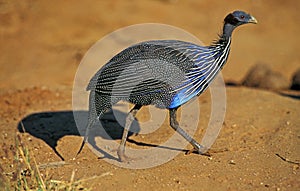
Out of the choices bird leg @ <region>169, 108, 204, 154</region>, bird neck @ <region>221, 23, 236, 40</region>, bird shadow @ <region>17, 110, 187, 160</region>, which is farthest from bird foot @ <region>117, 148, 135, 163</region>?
bird neck @ <region>221, 23, 236, 40</region>

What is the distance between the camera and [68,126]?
5672mm

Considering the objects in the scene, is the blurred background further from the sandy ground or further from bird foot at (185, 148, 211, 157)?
bird foot at (185, 148, 211, 157)

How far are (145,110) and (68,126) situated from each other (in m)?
0.93

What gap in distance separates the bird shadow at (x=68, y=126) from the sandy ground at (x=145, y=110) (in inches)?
0.8

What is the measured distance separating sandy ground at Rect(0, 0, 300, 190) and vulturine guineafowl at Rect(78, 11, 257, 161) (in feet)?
1.95

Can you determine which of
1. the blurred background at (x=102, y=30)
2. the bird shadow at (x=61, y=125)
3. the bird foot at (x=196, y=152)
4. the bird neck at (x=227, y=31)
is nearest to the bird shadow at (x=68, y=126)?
the bird shadow at (x=61, y=125)

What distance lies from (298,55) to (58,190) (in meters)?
6.34

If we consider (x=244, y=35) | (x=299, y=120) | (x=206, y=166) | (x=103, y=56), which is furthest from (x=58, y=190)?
(x=244, y=35)

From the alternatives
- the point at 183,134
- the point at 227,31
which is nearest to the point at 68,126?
the point at 183,134

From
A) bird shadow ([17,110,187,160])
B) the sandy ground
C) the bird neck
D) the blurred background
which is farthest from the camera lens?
the blurred background

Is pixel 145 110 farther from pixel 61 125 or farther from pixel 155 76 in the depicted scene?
pixel 155 76

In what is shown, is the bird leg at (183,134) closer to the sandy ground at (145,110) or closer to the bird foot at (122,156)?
the sandy ground at (145,110)

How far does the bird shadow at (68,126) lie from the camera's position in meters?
5.34

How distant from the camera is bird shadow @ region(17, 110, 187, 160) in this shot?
17.5 ft
